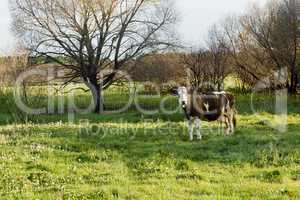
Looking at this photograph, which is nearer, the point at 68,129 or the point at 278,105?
the point at 68,129

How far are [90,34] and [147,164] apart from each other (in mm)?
25513

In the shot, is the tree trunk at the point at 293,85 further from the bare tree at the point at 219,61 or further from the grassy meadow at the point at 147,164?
the grassy meadow at the point at 147,164

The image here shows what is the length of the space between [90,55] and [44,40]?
3.73 m

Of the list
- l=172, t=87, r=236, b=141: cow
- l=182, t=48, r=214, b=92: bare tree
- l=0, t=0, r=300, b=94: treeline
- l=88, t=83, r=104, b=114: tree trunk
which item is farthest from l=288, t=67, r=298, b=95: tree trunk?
l=172, t=87, r=236, b=141: cow

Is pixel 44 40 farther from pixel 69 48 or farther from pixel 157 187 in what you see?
pixel 157 187

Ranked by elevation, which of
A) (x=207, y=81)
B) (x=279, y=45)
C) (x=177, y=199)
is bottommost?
(x=177, y=199)

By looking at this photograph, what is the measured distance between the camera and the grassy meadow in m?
9.53

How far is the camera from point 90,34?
3612cm

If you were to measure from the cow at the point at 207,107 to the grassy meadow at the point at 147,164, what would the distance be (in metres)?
0.58

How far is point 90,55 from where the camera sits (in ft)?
119

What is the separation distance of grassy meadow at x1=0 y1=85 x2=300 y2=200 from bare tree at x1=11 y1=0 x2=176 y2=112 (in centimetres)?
1775

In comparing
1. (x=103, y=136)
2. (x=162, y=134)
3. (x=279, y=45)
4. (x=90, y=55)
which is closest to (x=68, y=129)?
(x=103, y=136)

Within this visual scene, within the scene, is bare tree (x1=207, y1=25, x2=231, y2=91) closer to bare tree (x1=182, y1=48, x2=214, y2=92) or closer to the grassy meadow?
bare tree (x1=182, y1=48, x2=214, y2=92)

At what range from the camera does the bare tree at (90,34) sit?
35.0m
